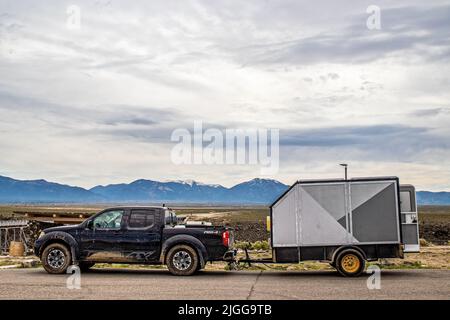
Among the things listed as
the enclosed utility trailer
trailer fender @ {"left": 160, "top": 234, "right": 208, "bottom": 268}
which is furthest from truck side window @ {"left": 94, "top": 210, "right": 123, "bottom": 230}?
the enclosed utility trailer

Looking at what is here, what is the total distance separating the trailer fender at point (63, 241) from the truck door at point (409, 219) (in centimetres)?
903

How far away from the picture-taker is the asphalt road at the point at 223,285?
38.7 feet

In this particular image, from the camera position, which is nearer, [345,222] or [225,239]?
[345,222]

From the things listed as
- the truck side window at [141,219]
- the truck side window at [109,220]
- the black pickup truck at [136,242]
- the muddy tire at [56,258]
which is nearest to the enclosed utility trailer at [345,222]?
the black pickup truck at [136,242]

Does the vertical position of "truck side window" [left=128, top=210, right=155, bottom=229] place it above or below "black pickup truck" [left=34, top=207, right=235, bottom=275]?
above

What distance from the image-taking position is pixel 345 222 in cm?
1520

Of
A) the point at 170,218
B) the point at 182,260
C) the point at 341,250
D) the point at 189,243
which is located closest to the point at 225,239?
the point at 189,243

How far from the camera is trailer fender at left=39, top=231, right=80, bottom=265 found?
15.4m

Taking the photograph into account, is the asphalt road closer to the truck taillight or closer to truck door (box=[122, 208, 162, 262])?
truck door (box=[122, 208, 162, 262])

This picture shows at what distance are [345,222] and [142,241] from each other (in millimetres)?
5568

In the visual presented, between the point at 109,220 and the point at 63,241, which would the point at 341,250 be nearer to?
the point at 109,220

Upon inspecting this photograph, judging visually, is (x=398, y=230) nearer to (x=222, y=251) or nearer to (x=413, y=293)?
(x=413, y=293)

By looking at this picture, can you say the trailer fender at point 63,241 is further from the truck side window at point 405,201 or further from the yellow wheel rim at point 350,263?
the truck side window at point 405,201

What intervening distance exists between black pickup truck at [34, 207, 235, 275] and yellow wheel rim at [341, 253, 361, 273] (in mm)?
3059
